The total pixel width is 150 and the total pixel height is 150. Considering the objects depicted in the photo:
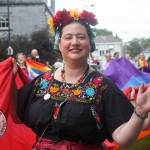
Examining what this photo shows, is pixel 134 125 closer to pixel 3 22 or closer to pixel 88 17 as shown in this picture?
pixel 88 17

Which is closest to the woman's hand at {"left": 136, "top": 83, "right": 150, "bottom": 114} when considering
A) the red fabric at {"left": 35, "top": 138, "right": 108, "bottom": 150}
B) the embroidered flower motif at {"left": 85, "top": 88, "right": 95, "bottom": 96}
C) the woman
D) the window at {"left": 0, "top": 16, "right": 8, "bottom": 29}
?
the woman

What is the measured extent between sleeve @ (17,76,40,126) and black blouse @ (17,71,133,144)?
0.16m

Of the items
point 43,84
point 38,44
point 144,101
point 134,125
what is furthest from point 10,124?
point 38,44

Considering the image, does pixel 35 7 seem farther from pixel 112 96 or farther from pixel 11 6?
pixel 112 96

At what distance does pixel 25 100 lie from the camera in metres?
3.04

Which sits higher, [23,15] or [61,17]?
[23,15]

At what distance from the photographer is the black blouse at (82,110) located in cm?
263

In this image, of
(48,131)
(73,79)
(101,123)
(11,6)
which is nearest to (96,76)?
(73,79)

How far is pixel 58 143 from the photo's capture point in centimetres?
270

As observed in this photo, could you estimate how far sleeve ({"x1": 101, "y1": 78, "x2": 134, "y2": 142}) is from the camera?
8.63ft

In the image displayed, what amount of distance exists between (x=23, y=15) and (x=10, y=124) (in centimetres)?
3635

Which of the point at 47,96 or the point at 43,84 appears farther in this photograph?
the point at 43,84

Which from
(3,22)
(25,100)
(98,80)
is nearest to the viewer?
(98,80)

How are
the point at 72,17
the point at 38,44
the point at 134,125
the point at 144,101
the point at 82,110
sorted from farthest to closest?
1. the point at 38,44
2. the point at 72,17
3. the point at 82,110
4. the point at 134,125
5. the point at 144,101
